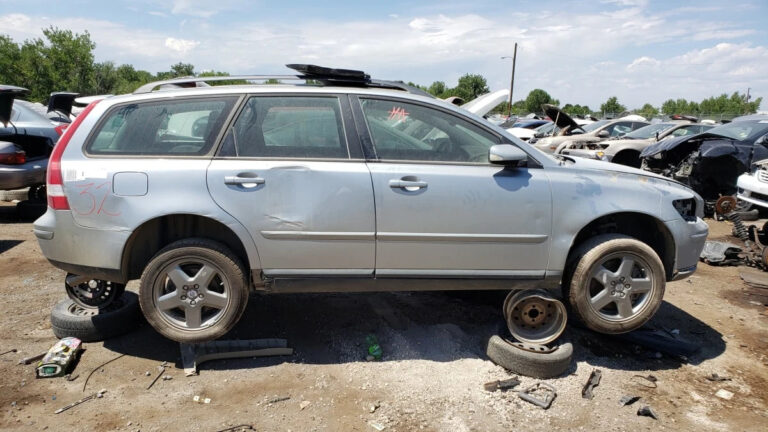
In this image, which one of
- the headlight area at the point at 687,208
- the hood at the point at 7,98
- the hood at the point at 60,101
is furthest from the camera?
the hood at the point at 60,101

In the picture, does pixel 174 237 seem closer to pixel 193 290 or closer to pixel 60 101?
pixel 193 290

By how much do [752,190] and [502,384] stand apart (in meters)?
6.93

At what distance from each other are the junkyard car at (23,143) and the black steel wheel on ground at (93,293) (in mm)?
3820

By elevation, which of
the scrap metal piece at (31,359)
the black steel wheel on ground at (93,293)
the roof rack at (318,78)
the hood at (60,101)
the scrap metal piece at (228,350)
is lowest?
the scrap metal piece at (31,359)

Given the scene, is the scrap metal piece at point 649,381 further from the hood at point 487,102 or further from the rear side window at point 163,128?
the rear side window at point 163,128

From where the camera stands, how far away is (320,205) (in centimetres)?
328

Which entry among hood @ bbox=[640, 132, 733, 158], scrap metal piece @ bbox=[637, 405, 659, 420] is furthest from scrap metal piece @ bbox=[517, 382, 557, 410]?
hood @ bbox=[640, 132, 733, 158]

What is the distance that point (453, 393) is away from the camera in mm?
3193

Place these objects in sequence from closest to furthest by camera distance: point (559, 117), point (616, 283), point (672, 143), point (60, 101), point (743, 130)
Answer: point (616, 283)
point (60, 101)
point (672, 143)
point (743, 130)
point (559, 117)

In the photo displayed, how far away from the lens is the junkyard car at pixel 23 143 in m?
6.60

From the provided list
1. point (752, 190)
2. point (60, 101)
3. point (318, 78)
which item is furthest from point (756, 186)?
point (60, 101)

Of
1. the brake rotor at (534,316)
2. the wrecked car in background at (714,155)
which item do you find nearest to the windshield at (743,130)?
the wrecked car in background at (714,155)

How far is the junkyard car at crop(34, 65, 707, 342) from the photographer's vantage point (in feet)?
10.6

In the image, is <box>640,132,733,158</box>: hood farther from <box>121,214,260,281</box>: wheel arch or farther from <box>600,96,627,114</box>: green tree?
<box>600,96,627,114</box>: green tree
